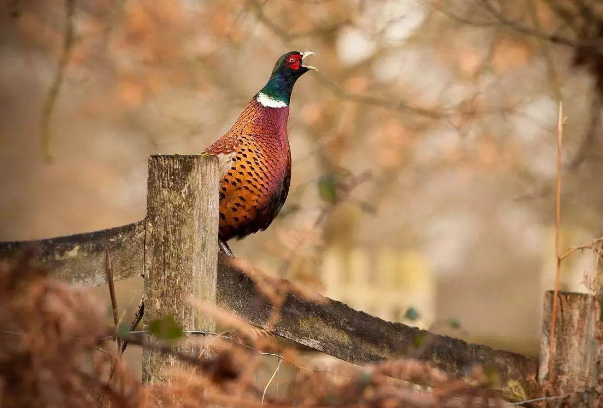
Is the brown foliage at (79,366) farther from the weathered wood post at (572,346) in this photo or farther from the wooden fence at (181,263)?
the weathered wood post at (572,346)

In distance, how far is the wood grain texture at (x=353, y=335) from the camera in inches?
83.9

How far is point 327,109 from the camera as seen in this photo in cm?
943

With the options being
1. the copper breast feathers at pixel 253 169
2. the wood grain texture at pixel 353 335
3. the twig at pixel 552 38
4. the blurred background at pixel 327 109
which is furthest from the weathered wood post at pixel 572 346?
the twig at pixel 552 38

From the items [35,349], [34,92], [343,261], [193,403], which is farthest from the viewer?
[34,92]

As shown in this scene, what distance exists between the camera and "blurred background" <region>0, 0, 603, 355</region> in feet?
19.5

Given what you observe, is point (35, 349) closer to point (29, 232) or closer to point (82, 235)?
point (82, 235)

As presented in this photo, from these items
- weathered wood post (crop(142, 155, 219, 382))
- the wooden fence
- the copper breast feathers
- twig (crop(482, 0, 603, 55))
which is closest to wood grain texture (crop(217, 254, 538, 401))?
the wooden fence

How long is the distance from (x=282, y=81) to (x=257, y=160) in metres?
0.34

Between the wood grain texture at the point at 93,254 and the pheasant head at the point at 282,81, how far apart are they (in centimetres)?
82

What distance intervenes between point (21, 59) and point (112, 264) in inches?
408

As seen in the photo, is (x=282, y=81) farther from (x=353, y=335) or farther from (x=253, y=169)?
(x=353, y=335)

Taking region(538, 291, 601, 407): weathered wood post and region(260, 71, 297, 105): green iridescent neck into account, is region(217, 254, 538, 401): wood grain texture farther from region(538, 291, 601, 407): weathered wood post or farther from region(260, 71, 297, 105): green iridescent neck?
region(260, 71, 297, 105): green iridescent neck

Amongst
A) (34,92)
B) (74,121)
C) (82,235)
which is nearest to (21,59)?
(34,92)

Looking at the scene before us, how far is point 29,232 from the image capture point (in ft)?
44.3
